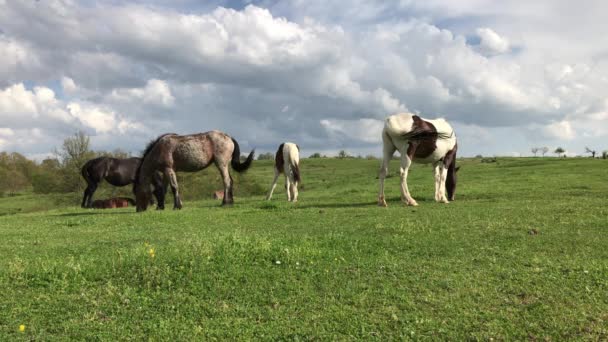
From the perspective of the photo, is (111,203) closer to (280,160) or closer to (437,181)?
(280,160)

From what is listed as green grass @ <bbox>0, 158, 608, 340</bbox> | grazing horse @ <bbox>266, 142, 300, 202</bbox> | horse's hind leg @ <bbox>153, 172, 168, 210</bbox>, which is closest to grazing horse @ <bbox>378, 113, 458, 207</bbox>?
grazing horse @ <bbox>266, 142, 300, 202</bbox>

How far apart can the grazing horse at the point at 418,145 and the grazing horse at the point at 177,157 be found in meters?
6.33

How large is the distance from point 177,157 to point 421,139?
29.5 feet

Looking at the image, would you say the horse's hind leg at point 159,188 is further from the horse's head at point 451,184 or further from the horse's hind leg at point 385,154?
the horse's head at point 451,184

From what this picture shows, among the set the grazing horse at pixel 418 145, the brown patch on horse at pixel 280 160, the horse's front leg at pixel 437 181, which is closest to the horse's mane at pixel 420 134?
the grazing horse at pixel 418 145

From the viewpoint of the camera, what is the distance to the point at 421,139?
1404 cm

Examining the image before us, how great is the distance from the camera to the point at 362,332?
396 centimetres

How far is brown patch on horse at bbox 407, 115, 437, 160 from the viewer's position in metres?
13.9

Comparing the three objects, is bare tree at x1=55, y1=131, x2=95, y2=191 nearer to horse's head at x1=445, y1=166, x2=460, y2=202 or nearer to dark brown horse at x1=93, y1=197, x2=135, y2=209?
dark brown horse at x1=93, y1=197, x2=135, y2=209

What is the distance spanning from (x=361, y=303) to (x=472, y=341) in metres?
1.20

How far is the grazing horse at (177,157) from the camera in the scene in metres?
15.6

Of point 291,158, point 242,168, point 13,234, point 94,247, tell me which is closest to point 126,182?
point 242,168

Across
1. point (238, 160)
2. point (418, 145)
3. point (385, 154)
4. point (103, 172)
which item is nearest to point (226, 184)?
point (238, 160)

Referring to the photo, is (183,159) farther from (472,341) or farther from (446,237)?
(472,341)
